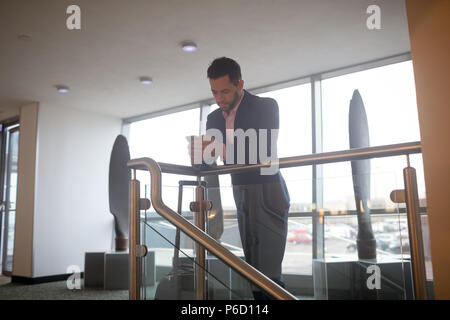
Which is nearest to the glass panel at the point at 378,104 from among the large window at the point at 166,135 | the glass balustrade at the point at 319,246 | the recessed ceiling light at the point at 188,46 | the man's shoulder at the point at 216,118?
the recessed ceiling light at the point at 188,46

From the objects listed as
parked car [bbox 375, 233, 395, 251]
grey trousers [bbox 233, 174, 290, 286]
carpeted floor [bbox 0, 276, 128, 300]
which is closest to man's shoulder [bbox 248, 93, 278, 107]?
grey trousers [bbox 233, 174, 290, 286]

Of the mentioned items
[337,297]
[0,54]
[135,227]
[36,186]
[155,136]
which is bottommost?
[337,297]

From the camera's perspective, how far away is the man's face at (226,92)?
1.86 meters

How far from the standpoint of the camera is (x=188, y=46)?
13.3ft

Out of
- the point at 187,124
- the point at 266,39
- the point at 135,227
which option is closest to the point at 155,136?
the point at 187,124

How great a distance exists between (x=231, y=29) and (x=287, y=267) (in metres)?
2.77

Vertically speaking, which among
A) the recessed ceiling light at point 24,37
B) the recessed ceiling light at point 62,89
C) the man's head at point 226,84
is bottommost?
the man's head at point 226,84

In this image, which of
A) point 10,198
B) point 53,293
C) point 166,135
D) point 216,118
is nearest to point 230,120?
point 216,118

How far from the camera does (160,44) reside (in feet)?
13.2

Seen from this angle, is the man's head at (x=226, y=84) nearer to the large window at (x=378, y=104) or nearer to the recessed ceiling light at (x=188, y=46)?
the recessed ceiling light at (x=188, y=46)

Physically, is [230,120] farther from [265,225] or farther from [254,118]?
[265,225]

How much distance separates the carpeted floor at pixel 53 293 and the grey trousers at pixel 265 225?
3.08 metres
